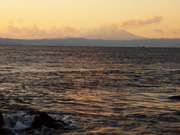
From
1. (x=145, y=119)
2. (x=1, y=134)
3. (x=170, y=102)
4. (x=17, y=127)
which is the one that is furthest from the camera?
(x=170, y=102)

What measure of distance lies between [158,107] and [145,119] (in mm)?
3872

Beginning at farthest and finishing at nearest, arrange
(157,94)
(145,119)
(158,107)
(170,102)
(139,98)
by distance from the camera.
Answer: (157,94) < (139,98) < (170,102) < (158,107) < (145,119)

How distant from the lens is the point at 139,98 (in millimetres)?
24750

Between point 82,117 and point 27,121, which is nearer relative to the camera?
point 27,121

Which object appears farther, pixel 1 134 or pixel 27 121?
pixel 27 121

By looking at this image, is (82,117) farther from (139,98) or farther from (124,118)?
(139,98)

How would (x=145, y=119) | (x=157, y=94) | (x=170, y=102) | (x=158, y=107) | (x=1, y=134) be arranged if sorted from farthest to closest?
(x=157, y=94) → (x=170, y=102) → (x=158, y=107) → (x=145, y=119) → (x=1, y=134)

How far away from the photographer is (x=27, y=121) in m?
16.2

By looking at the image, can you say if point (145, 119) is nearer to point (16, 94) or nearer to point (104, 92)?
point (104, 92)

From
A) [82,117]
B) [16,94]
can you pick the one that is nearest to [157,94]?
[82,117]

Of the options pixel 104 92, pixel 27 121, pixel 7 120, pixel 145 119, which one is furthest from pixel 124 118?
pixel 104 92

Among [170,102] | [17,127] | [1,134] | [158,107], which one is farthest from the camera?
[170,102]

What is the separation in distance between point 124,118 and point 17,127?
709cm

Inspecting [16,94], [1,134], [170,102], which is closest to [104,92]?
[170,102]
